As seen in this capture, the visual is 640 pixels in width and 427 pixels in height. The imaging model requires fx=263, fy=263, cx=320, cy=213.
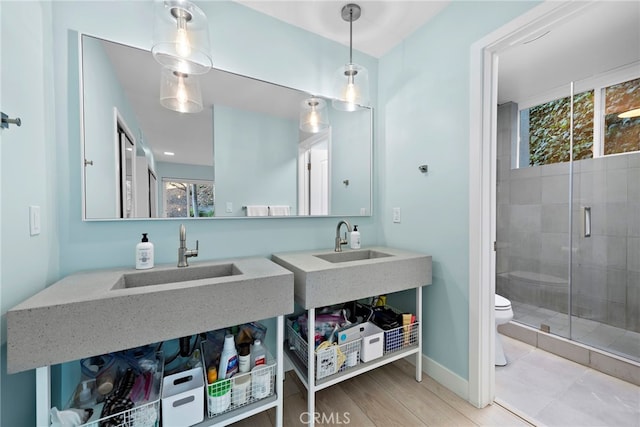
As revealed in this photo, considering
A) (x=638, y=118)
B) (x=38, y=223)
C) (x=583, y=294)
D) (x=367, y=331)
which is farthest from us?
(x=583, y=294)

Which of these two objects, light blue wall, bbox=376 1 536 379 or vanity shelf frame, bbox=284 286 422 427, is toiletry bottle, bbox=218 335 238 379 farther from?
light blue wall, bbox=376 1 536 379

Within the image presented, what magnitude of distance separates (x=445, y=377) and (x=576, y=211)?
209 cm

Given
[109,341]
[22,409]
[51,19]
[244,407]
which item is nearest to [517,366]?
[244,407]

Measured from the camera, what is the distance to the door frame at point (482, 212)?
1.47m

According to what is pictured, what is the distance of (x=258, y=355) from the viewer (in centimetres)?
127

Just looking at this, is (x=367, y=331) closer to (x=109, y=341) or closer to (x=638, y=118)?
(x=109, y=341)

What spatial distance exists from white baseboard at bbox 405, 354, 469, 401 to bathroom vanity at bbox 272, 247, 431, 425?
0.09m

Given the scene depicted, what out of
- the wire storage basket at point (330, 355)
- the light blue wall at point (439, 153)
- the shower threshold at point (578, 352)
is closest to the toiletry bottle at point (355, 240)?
the light blue wall at point (439, 153)

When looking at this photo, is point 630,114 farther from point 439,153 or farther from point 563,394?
point 563,394

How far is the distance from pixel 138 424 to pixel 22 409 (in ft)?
1.43

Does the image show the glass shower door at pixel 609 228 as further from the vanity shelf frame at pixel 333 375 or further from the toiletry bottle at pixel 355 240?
the toiletry bottle at pixel 355 240

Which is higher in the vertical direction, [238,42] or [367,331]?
[238,42]

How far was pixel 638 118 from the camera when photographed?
83.6 inches

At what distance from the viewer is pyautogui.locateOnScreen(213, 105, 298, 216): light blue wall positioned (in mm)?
1591
